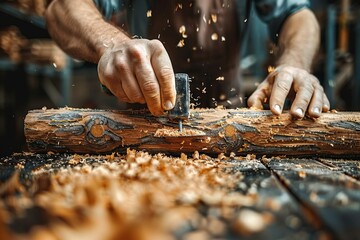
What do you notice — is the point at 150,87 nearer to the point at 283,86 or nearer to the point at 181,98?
the point at 181,98

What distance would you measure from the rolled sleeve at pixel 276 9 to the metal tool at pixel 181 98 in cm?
162

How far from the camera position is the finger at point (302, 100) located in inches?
78.9

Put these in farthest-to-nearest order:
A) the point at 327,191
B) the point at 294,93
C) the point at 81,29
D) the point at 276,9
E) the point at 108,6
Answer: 1. the point at 276,9
2. the point at 108,6
3. the point at 81,29
4. the point at 294,93
5. the point at 327,191

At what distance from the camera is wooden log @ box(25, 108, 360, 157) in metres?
2.01

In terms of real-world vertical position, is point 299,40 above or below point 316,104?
above

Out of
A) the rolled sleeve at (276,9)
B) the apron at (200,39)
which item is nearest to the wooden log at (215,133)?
the apron at (200,39)

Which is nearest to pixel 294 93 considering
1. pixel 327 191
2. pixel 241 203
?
pixel 327 191

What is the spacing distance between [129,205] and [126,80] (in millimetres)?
960

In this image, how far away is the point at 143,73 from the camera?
1.76 meters

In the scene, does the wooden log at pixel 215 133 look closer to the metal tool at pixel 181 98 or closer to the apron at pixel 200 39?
the metal tool at pixel 181 98

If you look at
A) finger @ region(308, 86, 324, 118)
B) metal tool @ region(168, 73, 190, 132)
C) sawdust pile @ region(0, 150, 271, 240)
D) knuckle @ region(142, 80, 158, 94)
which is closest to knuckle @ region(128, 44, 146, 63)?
knuckle @ region(142, 80, 158, 94)

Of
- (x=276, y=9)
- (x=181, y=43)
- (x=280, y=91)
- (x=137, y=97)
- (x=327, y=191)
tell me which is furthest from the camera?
(x=276, y=9)

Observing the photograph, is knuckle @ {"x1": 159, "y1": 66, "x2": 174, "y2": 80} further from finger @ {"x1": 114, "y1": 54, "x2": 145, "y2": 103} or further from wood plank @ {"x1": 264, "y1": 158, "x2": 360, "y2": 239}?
wood plank @ {"x1": 264, "y1": 158, "x2": 360, "y2": 239}

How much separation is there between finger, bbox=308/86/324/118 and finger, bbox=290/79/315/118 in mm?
20
